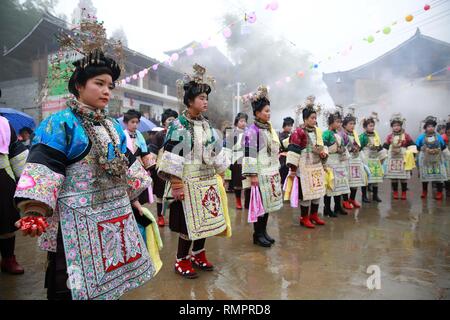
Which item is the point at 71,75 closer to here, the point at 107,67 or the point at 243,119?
the point at 107,67

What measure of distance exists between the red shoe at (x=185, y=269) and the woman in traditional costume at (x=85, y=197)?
116cm

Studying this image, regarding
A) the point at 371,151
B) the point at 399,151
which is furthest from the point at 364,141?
the point at 399,151

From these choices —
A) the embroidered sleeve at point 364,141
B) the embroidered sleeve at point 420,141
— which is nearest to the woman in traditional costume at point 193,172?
the embroidered sleeve at point 364,141

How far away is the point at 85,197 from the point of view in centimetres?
196

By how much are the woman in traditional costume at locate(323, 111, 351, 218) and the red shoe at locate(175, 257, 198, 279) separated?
3.53 m

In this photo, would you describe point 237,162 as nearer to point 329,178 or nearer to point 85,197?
point 329,178

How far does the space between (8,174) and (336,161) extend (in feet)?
18.3

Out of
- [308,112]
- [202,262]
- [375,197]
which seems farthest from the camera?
[375,197]

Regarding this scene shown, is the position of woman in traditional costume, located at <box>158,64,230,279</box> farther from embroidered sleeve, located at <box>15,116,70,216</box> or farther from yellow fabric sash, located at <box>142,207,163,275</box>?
embroidered sleeve, located at <box>15,116,70,216</box>

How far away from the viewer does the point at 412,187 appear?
10.4 m

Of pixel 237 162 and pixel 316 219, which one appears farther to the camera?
pixel 237 162

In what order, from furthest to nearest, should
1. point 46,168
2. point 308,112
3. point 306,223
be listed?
1. point 306,223
2. point 308,112
3. point 46,168

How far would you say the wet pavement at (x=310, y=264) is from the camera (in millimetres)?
2967
